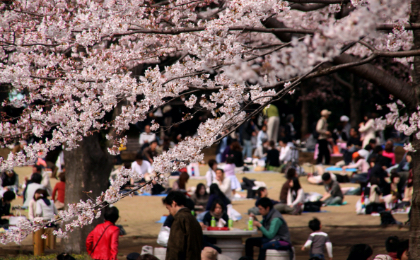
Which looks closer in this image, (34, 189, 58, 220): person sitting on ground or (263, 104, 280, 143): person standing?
(34, 189, 58, 220): person sitting on ground

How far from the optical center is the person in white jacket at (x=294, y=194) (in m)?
13.3

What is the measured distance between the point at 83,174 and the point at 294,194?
6.51 m

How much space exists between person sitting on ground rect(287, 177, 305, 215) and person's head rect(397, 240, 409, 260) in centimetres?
675

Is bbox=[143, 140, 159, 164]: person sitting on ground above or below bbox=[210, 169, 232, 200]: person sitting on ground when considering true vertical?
above

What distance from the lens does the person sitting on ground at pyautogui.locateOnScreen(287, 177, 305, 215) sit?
13.2 metres

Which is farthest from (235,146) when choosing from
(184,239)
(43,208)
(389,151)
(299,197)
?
(184,239)

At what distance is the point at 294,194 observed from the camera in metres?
13.5

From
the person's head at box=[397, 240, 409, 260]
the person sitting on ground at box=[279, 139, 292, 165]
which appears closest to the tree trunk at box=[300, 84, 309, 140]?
the person sitting on ground at box=[279, 139, 292, 165]

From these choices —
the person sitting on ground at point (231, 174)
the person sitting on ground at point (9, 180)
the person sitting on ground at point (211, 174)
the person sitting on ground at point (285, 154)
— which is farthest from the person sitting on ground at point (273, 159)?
the person sitting on ground at point (9, 180)

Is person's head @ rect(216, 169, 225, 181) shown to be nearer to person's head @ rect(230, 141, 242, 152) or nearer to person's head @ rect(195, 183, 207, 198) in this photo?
person's head @ rect(195, 183, 207, 198)

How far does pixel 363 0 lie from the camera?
475 centimetres

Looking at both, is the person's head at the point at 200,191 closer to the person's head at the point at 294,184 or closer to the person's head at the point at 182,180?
the person's head at the point at 182,180

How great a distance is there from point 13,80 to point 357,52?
753 centimetres

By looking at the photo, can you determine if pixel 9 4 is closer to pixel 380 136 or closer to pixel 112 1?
pixel 112 1
